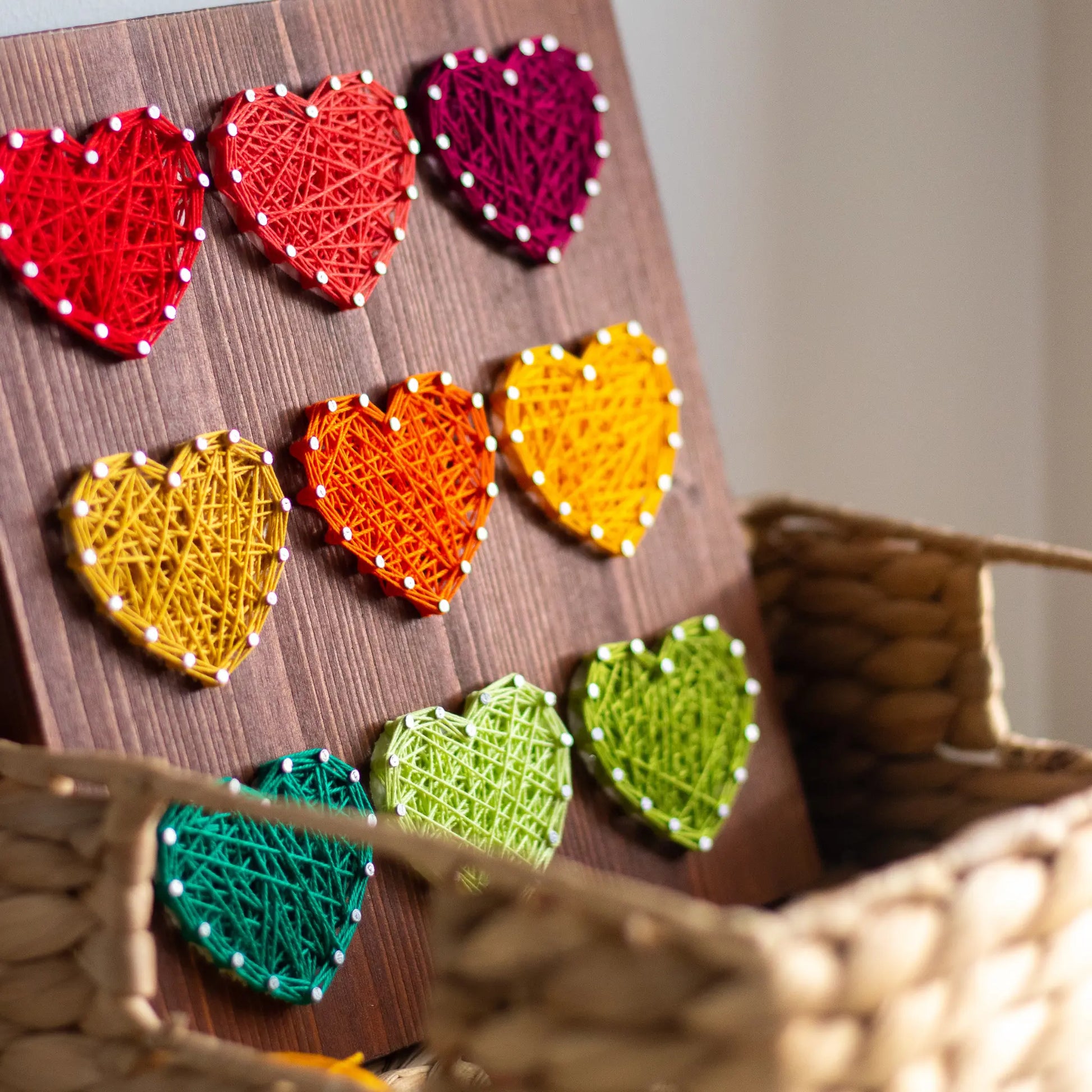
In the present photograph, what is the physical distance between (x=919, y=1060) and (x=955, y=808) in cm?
32

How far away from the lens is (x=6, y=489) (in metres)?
0.46

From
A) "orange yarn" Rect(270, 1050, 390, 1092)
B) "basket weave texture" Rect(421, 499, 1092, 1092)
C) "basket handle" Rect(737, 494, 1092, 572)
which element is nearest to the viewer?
"basket weave texture" Rect(421, 499, 1092, 1092)

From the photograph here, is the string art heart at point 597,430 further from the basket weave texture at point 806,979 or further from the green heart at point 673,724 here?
the basket weave texture at point 806,979

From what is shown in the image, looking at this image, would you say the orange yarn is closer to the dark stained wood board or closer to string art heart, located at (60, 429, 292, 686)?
the dark stained wood board

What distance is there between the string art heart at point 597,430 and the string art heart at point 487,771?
0.10m

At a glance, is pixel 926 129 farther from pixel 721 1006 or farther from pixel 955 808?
pixel 721 1006

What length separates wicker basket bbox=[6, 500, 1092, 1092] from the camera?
33 centimetres

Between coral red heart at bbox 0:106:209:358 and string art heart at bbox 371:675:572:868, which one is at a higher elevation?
coral red heart at bbox 0:106:209:358

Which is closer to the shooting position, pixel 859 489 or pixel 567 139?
pixel 567 139

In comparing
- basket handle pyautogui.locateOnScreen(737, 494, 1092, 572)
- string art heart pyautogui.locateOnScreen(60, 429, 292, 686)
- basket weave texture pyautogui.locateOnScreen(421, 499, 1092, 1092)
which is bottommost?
basket weave texture pyautogui.locateOnScreen(421, 499, 1092, 1092)

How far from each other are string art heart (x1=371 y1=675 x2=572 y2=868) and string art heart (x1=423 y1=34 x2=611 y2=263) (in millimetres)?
222

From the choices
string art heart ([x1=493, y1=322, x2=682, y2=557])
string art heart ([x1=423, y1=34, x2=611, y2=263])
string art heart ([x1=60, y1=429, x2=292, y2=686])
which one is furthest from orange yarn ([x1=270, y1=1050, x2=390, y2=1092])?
string art heart ([x1=423, y1=34, x2=611, y2=263])

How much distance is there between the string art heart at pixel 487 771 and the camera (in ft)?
1.80

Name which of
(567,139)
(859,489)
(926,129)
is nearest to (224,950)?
(567,139)
